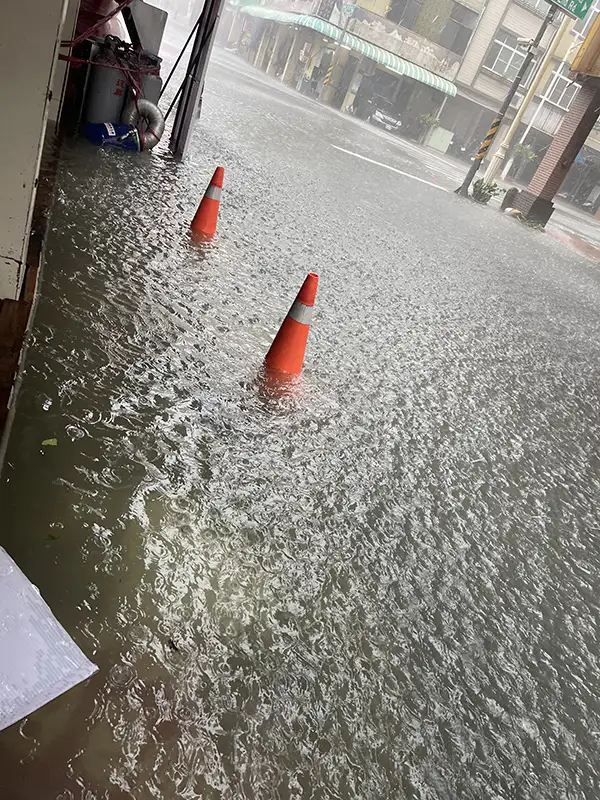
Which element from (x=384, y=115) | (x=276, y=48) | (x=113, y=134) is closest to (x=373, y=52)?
(x=384, y=115)

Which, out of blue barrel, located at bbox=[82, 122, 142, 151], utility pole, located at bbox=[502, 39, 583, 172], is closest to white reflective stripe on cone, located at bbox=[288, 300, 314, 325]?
blue barrel, located at bbox=[82, 122, 142, 151]

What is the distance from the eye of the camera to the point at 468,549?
2.75 m

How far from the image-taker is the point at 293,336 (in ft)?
11.6

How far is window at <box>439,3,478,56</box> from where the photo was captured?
3600 cm

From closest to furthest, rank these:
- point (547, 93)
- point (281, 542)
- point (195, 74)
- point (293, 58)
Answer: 1. point (281, 542)
2. point (195, 74)
3. point (293, 58)
4. point (547, 93)

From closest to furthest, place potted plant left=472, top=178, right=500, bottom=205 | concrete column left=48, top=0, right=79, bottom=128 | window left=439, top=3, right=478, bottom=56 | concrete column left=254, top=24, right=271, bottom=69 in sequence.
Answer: concrete column left=48, top=0, right=79, bottom=128, potted plant left=472, top=178, right=500, bottom=205, window left=439, top=3, right=478, bottom=56, concrete column left=254, top=24, right=271, bottom=69

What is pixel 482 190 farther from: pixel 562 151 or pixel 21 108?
pixel 21 108

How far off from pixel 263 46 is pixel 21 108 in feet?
158

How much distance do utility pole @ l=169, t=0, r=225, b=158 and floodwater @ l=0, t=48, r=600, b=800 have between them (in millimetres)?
2674

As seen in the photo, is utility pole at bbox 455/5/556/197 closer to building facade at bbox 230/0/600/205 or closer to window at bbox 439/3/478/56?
building facade at bbox 230/0/600/205

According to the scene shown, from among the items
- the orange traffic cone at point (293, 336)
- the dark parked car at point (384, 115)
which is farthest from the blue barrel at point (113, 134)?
the dark parked car at point (384, 115)

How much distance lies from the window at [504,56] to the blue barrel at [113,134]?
38.8m

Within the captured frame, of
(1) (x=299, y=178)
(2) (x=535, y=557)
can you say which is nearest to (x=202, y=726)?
(2) (x=535, y=557)

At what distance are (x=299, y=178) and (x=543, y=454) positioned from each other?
7040mm
